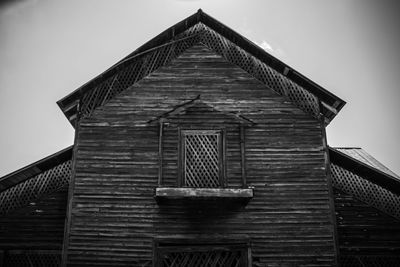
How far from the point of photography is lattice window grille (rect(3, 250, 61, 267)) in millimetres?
10453

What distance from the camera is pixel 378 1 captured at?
7806cm

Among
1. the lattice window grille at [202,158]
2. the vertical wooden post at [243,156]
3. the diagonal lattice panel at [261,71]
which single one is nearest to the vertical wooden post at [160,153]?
the lattice window grille at [202,158]

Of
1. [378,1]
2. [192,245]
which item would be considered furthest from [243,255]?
[378,1]

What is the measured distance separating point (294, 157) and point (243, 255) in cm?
308

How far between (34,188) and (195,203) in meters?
4.74

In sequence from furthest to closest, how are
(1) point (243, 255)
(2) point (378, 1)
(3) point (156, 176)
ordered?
1. (2) point (378, 1)
2. (3) point (156, 176)
3. (1) point (243, 255)

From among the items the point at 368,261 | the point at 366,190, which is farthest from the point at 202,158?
the point at 368,261

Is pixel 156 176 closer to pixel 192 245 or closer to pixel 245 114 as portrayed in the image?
pixel 192 245

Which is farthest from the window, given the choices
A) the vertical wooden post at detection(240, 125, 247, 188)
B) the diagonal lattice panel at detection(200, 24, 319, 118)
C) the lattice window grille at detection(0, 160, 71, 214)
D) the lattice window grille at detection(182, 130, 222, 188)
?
the lattice window grille at detection(0, 160, 71, 214)

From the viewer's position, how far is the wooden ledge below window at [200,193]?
29.7 feet

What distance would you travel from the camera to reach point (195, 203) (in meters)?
9.69

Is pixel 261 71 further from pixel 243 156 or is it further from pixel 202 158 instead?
pixel 202 158

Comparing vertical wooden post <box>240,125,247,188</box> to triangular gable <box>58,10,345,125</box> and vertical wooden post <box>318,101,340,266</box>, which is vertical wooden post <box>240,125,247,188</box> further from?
vertical wooden post <box>318,101,340,266</box>

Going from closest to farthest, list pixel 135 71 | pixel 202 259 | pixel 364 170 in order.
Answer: pixel 202 259, pixel 364 170, pixel 135 71
